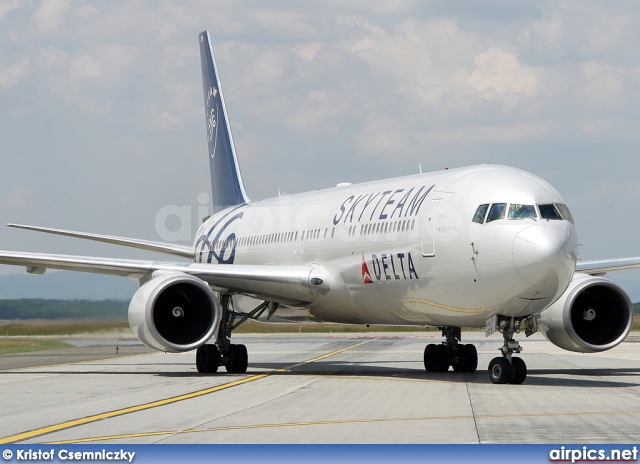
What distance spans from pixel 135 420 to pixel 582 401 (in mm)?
6325

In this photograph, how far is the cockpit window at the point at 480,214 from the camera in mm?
19219

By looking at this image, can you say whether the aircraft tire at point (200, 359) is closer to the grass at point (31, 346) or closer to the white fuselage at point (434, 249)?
the white fuselage at point (434, 249)

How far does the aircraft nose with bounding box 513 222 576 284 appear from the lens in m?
18.1

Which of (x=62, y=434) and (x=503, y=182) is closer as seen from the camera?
(x=62, y=434)

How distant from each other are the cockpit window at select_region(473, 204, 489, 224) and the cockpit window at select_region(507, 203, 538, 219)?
453 mm

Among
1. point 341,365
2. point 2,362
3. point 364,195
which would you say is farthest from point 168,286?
point 2,362

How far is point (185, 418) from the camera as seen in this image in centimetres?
1356

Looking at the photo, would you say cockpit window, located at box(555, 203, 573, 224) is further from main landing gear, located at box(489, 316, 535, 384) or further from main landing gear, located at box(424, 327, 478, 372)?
main landing gear, located at box(424, 327, 478, 372)

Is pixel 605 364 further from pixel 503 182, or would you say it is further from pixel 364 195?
pixel 503 182

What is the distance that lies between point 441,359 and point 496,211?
5673 millimetres

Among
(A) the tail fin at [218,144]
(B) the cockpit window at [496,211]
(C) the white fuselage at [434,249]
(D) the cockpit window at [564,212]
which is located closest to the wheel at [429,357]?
(C) the white fuselage at [434,249]

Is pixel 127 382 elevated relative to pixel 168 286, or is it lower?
lower

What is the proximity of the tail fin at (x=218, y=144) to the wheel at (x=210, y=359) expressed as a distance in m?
8.81

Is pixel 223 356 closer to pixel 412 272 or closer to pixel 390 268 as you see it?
pixel 390 268
